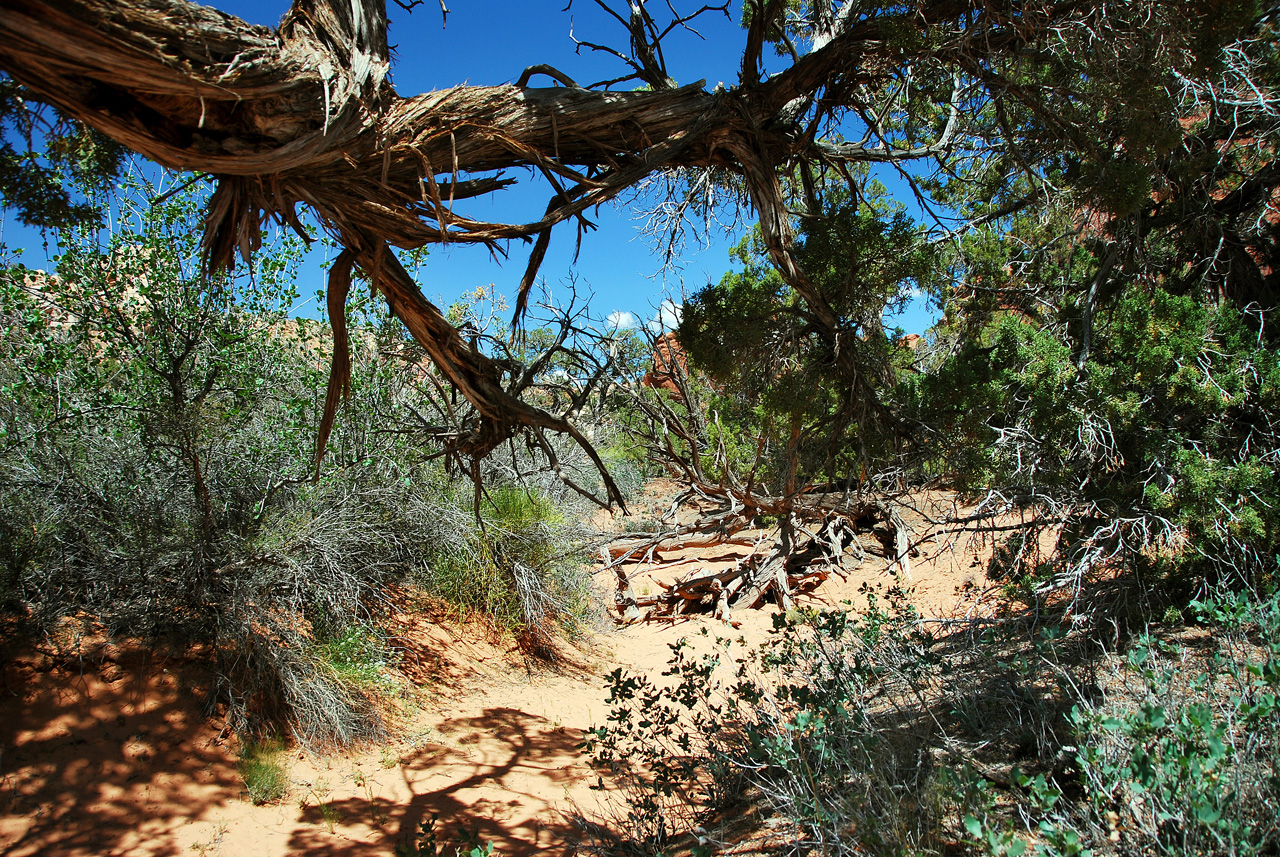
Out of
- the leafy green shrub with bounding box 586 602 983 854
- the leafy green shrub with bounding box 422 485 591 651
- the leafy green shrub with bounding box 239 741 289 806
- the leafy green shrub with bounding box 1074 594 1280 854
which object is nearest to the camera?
the leafy green shrub with bounding box 1074 594 1280 854

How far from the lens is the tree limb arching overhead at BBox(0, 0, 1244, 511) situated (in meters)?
1.75

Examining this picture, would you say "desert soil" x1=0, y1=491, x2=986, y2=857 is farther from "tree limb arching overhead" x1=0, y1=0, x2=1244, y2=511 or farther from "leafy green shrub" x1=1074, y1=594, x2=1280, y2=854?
"tree limb arching overhead" x1=0, y1=0, x2=1244, y2=511

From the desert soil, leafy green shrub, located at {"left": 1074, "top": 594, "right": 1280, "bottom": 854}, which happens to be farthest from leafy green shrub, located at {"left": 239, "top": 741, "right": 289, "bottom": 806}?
leafy green shrub, located at {"left": 1074, "top": 594, "right": 1280, "bottom": 854}

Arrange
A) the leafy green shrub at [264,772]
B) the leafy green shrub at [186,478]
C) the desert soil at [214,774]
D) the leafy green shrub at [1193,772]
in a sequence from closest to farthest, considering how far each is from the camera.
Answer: the leafy green shrub at [1193,772] → the desert soil at [214,774] → the leafy green shrub at [264,772] → the leafy green shrub at [186,478]

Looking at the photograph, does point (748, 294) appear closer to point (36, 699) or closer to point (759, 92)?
point (759, 92)

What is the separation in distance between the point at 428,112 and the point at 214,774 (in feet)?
16.1

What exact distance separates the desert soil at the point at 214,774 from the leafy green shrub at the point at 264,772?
64 millimetres

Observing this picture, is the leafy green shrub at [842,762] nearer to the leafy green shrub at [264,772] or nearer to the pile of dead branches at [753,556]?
the leafy green shrub at [264,772]

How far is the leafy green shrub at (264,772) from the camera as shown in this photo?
186 inches

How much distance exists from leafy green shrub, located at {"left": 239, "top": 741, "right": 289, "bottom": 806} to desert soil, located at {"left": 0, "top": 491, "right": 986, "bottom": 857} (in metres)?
0.06

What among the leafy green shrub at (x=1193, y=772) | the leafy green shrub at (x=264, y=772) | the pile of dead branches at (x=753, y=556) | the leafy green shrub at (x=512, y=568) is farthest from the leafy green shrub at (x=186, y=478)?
the pile of dead branches at (x=753, y=556)

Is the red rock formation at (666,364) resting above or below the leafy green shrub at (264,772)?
above

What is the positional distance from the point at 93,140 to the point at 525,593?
5.72 metres

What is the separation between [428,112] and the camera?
2.35 m
